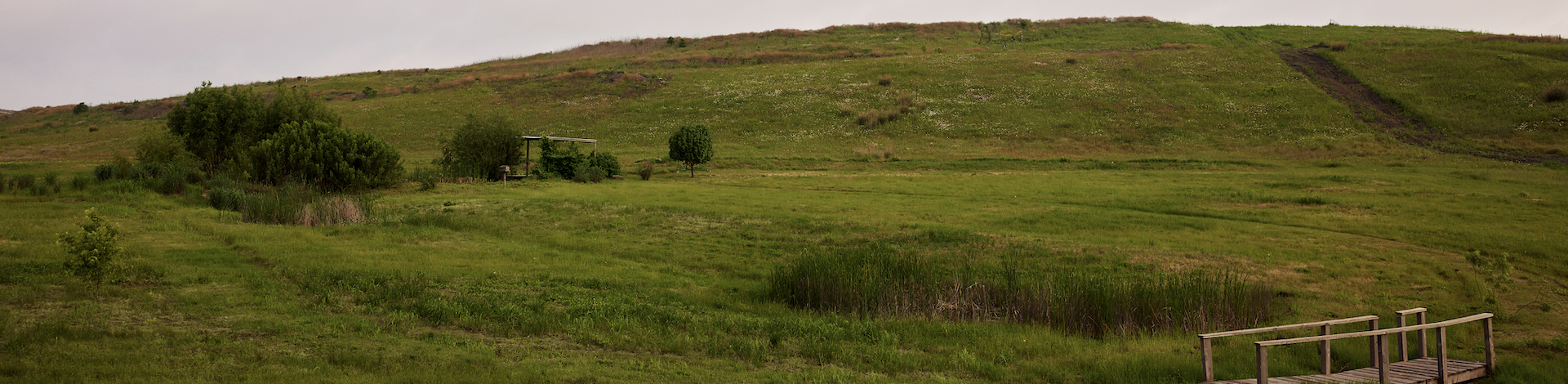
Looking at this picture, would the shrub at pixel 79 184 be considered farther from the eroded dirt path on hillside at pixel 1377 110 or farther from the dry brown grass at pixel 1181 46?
the dry brown grass at pixel 1181 46

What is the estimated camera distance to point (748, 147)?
52.6 meters

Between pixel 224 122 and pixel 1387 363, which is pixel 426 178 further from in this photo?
pixel 1387 363

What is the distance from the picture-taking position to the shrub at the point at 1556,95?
51375mm

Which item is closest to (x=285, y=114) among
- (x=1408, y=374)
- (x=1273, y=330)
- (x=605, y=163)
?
(x=605, y=163)

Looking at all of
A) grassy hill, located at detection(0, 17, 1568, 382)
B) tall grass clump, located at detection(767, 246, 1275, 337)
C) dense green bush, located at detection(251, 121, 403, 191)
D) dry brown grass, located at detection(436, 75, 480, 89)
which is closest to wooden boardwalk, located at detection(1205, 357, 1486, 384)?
grassy hill, located at detection(0, 17, 1568, 382)

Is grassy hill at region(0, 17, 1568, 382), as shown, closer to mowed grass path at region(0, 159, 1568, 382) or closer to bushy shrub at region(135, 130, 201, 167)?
mowed grass path at region(0, 159, 1568, 382)

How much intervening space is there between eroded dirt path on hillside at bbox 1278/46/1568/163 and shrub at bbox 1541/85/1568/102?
26.4 ft

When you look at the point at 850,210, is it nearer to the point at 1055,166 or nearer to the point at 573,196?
the point at 573,196

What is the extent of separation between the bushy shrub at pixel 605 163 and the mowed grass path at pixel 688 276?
7.78 metres

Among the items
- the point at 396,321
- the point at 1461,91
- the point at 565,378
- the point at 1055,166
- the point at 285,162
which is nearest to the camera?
the point at 565,378

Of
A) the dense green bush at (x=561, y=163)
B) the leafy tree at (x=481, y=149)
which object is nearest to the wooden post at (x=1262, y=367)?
the dense green bush at (x=561, y=163)

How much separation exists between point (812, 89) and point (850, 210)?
149 feet

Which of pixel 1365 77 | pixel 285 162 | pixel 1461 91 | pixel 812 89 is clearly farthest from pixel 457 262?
pixel 1365 77

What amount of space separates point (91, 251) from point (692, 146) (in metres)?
31.5
